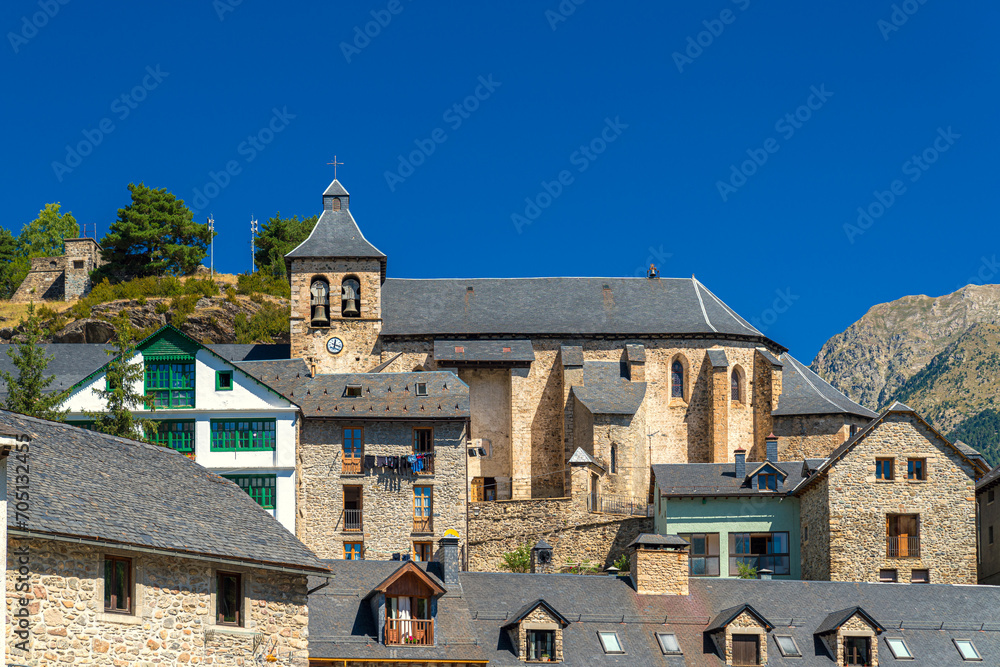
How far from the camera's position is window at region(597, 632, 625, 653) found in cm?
3416

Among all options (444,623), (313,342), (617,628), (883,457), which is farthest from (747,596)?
(313,342)

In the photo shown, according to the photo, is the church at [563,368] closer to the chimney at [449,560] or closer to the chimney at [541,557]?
the chimney at [541,557]

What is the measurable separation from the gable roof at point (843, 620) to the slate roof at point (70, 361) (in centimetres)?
3568

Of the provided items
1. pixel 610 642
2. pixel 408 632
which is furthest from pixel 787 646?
pixel 408 632

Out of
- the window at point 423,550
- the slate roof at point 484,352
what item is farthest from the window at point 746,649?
the slate roof at point 484,352

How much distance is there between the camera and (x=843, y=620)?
35156 mm

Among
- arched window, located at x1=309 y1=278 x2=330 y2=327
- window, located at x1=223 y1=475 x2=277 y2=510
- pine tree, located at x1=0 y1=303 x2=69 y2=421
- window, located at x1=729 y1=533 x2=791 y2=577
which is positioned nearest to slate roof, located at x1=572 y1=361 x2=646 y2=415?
arched window, located at x1=309 y1=278 x2=330 y2=327

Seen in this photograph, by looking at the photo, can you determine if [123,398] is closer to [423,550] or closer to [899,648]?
[423,550]

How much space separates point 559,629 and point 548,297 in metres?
39.5

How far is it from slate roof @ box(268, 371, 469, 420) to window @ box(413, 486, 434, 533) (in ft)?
8.84

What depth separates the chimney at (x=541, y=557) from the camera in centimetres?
4700

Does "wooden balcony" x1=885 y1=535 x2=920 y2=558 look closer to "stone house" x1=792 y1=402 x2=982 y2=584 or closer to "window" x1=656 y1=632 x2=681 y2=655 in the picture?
"stone house" x1=792 y1=402 x2=982 y2=584

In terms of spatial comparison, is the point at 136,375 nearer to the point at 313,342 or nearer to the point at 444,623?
the point at 313,342

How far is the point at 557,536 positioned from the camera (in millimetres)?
54500
